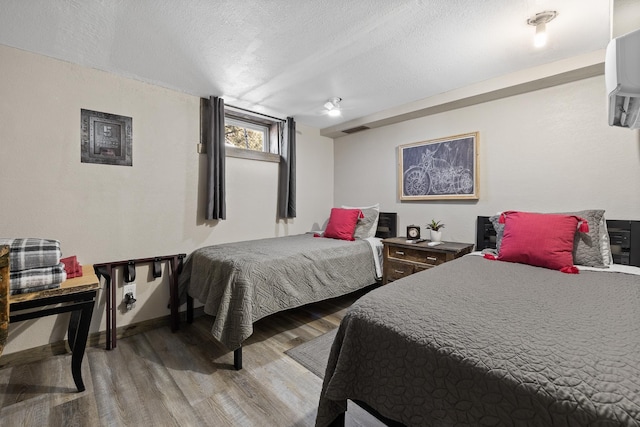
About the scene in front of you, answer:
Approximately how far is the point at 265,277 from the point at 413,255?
1514 mm

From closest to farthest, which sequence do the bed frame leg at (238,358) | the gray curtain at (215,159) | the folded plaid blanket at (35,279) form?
the folded plaid blanket at (35,279), the bed frame leg at (238,358), the gray curtain at (215,159)

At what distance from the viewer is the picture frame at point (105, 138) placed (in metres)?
2.23

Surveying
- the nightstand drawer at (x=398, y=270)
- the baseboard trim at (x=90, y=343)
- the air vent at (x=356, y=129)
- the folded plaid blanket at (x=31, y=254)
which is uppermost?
the air vent at (x=356, y=129)

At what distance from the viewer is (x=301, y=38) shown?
1854mm

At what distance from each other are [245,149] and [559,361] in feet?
10.2

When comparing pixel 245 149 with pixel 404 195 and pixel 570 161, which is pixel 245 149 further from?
pixel 570 161

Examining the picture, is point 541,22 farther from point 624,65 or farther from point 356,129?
point 356,129

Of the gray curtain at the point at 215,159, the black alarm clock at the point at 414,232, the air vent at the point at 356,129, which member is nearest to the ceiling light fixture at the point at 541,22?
the black alarm clock at the point at 414,232

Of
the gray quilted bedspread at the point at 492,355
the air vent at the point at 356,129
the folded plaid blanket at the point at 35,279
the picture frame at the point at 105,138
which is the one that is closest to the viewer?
the gray quilted bedspread at the point at 492,355

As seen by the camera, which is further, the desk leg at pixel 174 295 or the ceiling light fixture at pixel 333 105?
the ceiling light fixture at pixel 333 105

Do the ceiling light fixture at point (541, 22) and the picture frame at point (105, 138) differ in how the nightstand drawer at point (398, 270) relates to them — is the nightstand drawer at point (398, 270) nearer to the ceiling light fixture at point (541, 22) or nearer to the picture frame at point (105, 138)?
the ceiling light fixture at point (541, 22)

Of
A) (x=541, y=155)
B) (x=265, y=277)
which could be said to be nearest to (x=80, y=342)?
(x=265, y=277)

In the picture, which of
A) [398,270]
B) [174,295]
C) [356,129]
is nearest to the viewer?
[174,295]

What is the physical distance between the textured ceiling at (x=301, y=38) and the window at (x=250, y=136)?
64cm
